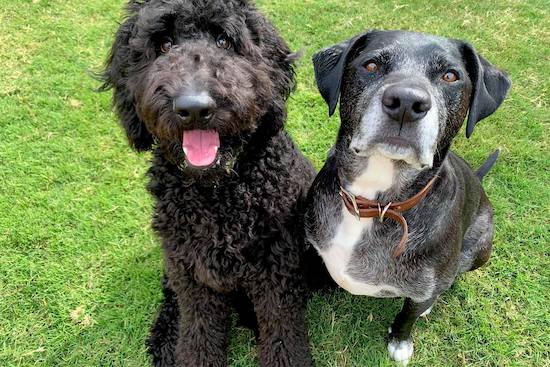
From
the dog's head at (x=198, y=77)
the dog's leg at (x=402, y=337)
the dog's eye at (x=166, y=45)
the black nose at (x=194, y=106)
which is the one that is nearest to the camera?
the black nose at (x=194, y=106)

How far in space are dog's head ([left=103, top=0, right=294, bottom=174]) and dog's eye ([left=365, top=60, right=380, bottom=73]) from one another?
1.65 ft

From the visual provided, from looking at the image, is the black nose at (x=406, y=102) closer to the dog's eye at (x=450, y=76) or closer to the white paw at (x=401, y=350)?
the dog's eye at (x=450, y=76)

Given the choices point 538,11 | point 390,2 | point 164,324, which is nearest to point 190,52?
point 164,324

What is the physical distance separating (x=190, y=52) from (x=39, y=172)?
251 cm

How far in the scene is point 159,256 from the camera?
3801 mm

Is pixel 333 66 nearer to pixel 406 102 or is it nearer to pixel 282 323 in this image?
pixel 406 102

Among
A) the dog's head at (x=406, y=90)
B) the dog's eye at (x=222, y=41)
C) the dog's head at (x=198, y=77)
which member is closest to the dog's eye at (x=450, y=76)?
the dog's head at (x=406, y=90)

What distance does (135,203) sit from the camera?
4.08 meters

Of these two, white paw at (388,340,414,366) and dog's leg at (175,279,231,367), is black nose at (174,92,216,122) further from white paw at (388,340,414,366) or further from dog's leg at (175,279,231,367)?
white paw at (388,340,414,366)

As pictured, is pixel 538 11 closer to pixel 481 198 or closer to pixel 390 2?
pixel 390 2

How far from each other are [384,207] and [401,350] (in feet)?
3.91

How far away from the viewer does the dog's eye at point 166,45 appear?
2.45m

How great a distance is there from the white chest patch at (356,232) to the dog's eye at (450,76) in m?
0.45

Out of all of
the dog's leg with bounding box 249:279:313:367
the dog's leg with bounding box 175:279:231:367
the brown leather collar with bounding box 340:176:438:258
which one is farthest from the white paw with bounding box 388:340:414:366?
the dog's leg with bounding box 175:279:231:367
